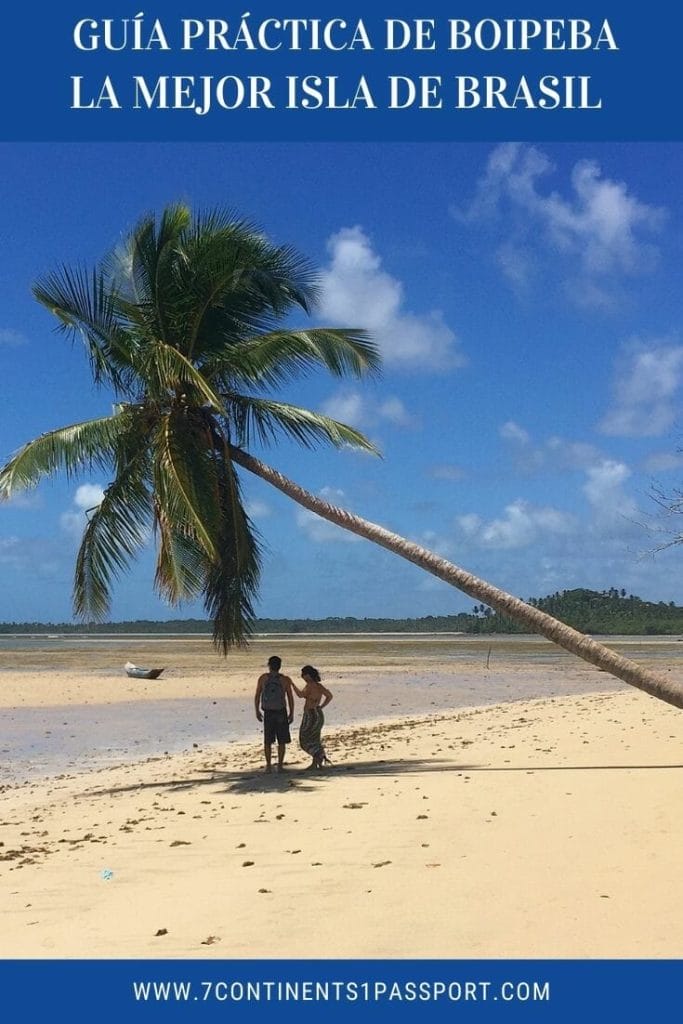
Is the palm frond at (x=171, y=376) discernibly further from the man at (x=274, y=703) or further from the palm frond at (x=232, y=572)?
the man at (x=274, y=703)

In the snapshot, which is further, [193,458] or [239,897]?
[193,458]

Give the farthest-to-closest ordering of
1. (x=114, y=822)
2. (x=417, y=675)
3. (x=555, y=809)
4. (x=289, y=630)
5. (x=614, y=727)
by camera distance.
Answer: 1. (x=289, y=630)
2. (x=417, y=675)
3. (x=614, y=727)
4. (x=114, y=822)
5. (x=555, y=809)

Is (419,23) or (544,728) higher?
(419,23)

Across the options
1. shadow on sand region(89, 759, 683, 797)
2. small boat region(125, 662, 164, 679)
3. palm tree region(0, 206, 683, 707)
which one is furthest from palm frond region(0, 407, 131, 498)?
small boat region(125, 662, 164, 679)

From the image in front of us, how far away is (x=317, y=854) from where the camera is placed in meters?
8.20

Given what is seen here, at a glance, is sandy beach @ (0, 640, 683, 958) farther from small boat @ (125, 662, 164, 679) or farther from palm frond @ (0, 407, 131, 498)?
small boat @ (125, 662, 164, 679)

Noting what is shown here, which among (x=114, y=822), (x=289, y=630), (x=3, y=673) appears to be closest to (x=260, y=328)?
(x=114, y=822)

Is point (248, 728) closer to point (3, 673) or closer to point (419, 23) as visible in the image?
point (419, 23)

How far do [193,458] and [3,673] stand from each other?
95.5ft

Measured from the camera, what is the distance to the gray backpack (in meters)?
12.3

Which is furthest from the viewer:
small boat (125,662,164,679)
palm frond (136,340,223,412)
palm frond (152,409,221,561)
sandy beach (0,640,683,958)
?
small boat (125,662,164,679)

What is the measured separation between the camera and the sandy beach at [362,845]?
19.9 ft

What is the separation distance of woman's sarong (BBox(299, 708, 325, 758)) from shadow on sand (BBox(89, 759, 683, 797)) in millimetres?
291

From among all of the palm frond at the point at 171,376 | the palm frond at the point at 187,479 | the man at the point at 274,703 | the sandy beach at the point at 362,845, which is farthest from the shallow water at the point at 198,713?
the palm frond at the point at 171,376
